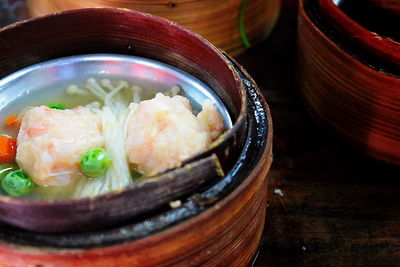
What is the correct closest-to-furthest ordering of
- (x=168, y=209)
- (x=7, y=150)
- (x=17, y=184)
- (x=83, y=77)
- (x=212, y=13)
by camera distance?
(x=168, y=209) < (x=17, y=184) < (x=7, y=150) < (x=83, y=77) < (x=212, y=13)

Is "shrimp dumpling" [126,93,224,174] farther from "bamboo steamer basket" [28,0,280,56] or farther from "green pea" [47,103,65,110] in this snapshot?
"bamboo steamer basket" [28,0,280,56]

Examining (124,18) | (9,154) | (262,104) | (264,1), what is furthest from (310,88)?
(9,154)

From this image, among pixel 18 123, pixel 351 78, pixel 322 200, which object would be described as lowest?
pixel 322 200

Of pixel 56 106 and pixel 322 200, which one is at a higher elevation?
pixel 56 106

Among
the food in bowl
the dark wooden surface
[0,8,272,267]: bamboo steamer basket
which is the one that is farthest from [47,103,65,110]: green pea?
the dark wooden surface

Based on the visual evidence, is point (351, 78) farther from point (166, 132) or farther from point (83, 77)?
point (83, 77)

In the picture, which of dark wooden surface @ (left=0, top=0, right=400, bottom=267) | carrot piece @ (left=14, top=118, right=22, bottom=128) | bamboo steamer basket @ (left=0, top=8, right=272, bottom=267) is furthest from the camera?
dark wooden surface @ (left=0, top=0, right=400, bottom=267)

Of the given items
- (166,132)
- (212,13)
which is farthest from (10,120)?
(212,13)
